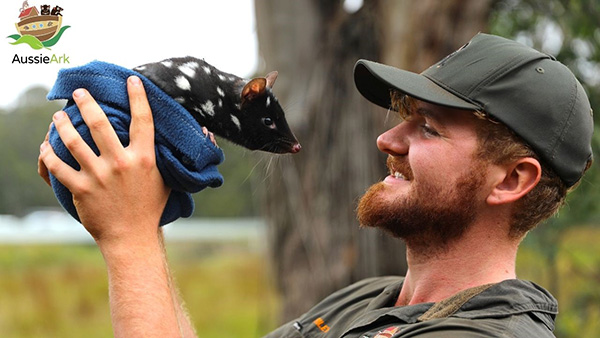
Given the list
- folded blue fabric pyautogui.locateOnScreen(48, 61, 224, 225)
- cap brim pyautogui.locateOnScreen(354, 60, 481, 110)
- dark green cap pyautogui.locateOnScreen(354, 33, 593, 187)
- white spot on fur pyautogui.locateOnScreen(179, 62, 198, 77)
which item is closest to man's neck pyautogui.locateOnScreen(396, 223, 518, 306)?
dark green cap pyautogui.locateOnScreen(354, 33, 593, 187)

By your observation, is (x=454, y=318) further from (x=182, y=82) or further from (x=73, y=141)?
(x=73, y=141)

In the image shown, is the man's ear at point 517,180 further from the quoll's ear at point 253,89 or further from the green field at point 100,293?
the green field at point 100,293

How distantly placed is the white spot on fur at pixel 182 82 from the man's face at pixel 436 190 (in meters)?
0.65

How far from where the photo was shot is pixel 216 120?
188 cm

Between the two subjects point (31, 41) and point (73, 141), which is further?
point (31, 41)

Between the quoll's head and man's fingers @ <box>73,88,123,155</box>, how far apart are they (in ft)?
1.26

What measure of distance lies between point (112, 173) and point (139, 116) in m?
0.16

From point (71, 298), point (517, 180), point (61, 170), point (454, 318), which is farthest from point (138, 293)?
point (71, 298)

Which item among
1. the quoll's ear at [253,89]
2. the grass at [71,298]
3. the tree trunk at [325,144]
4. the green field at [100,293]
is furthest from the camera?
the grass at [71,298]

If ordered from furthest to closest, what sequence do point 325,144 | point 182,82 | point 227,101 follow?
point 325,144 < point 227,101 < point 182,82

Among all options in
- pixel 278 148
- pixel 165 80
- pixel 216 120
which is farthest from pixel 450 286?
pixel 165 80

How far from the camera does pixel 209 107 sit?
6.09 feet

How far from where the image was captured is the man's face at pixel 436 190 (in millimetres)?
2088

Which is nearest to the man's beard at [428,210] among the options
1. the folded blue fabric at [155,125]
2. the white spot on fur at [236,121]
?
the white spot on fur at [236,121]
